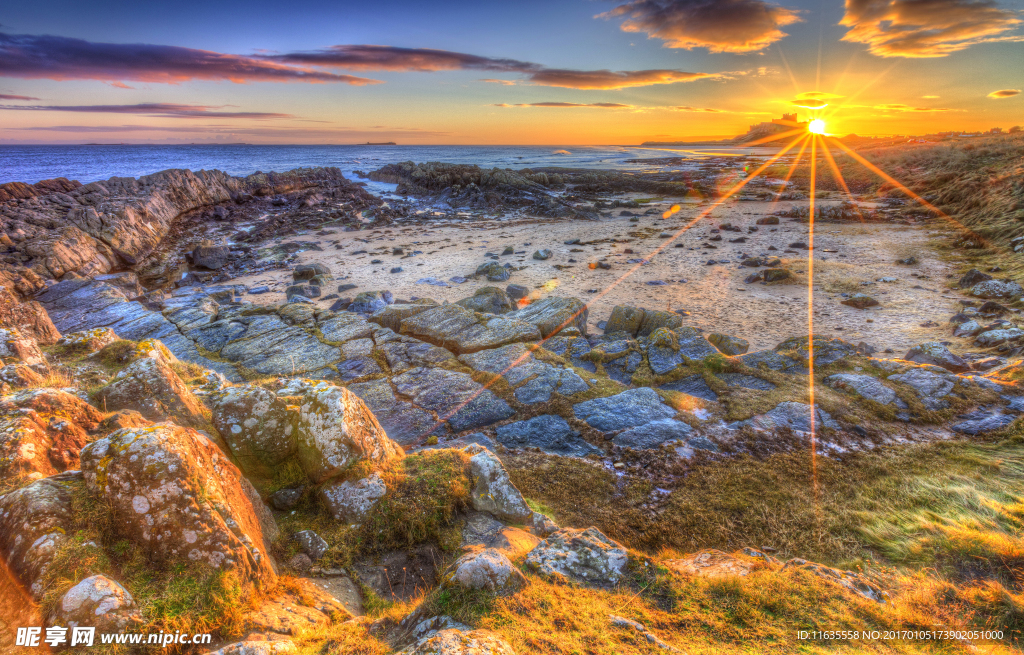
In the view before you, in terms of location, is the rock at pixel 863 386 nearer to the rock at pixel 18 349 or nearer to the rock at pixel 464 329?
the rock at pixel 464 329

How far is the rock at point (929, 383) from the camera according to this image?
1019cm

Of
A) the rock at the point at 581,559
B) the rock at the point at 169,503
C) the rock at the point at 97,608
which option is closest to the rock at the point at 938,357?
the rock at the point at 581,559

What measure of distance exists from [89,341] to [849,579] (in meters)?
16.0

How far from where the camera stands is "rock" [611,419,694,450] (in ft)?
29.9

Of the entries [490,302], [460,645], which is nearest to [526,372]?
[460,645]

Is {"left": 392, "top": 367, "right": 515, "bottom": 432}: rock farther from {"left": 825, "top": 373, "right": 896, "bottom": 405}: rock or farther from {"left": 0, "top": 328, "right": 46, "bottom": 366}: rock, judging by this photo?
{"left": 825, "top": 373, "right": 896, "bottom": 405}: rock

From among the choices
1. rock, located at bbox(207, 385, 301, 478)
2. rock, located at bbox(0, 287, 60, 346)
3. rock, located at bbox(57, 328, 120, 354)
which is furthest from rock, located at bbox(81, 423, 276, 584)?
rock, located at bbox(0, 287, 60, 346)

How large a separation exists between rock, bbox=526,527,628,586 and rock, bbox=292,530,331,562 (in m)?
2.81

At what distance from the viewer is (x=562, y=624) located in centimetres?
447

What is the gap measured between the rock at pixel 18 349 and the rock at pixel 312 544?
7279 millimetres

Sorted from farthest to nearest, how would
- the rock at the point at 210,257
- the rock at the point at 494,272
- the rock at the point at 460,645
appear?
the rock at the point at 210,257 < the rock at the point at 494,272 < the rock at the point at 460,645

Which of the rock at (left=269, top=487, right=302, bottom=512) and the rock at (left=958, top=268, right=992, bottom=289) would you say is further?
the rock at (left=958, top=268, right=992, bottom=289)

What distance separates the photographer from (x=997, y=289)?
18.2 metres

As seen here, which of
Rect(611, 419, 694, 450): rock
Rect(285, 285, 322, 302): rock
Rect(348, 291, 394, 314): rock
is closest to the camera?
Rect(611, 419, 694, 450): rock
